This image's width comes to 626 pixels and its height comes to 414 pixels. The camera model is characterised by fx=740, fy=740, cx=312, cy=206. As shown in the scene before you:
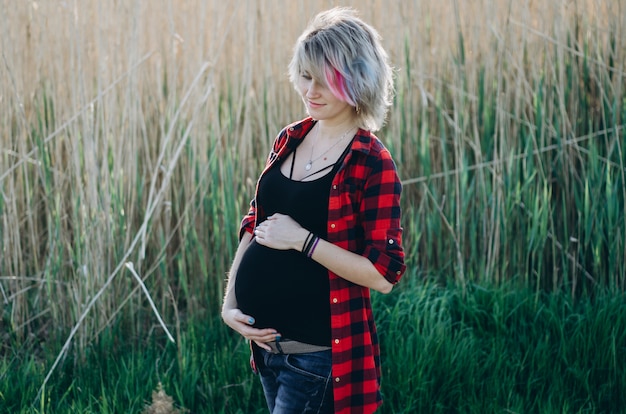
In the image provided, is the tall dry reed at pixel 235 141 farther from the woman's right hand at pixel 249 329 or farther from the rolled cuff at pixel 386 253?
the rolled cuff at pixel 386 253

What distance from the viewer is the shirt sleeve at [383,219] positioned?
62.6 inches

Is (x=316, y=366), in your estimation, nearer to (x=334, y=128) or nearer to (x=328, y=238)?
(x=328, y=238)

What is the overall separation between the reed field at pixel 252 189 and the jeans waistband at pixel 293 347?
99cm

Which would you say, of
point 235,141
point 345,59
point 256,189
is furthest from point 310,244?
point 235,141

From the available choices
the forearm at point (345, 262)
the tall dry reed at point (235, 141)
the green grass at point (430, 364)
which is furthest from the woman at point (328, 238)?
the tall dry reed at point (235, 141)

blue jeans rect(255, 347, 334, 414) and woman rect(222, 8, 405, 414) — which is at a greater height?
woman rect(222, 8, 405, 414)

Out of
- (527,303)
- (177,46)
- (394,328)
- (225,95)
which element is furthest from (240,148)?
(527,303)

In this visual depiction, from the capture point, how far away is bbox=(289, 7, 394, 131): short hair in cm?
157

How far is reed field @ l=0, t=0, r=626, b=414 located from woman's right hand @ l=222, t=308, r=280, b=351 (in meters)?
0.93

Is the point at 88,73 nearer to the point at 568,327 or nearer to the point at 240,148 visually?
the point at 240,148

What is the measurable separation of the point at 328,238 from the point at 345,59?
392mm

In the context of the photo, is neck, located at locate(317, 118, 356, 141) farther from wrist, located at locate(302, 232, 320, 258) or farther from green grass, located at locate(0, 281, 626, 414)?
green grass, located at locate(0, 281, 626, 414)

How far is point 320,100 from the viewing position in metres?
1.62

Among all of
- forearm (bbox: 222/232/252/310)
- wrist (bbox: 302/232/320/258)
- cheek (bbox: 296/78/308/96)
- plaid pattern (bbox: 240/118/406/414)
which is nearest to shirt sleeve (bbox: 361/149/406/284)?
plaid pattern (bbox: 240/118/406/414)
